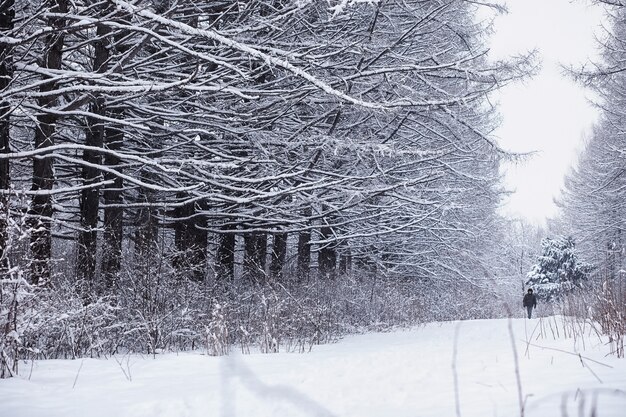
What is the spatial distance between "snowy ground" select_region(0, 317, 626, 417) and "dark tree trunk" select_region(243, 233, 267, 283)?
3.86 m

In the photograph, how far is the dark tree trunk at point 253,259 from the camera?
9163 millimetres

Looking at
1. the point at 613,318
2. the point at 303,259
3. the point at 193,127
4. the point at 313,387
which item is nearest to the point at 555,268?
the point at 303,259

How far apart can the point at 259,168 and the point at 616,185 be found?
15.0 meters

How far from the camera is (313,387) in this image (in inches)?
144

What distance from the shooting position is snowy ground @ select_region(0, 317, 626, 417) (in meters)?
2.65

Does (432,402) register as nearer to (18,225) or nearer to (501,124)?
(18,225)

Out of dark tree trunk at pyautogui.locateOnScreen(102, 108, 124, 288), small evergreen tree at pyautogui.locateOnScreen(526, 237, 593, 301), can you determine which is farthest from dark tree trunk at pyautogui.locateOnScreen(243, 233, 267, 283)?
small evergreen tree at pyautogui.locateOnScreen(526, 237, 593, 301)

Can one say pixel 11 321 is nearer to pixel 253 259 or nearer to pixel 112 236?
Result: pixel 112 236

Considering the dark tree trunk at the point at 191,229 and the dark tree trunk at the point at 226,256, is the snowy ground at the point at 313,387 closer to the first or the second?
the dark tree trunk at the point at 191,229

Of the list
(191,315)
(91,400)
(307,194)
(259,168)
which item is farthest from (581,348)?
(259,168)

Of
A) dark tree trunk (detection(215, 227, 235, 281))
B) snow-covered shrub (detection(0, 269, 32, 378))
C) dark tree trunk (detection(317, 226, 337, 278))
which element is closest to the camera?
snow-covered shrub (detection(0, 269, 32, 378))

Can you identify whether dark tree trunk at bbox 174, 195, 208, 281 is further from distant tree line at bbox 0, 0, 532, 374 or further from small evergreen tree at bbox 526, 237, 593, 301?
small evergreen tree at bbox 526, 237, 593, 301

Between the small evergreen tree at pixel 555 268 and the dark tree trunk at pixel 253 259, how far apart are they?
16.0 metres

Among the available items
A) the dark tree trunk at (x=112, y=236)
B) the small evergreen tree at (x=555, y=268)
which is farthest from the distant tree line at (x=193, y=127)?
the small evergreen tree at (x=555, y=268)
